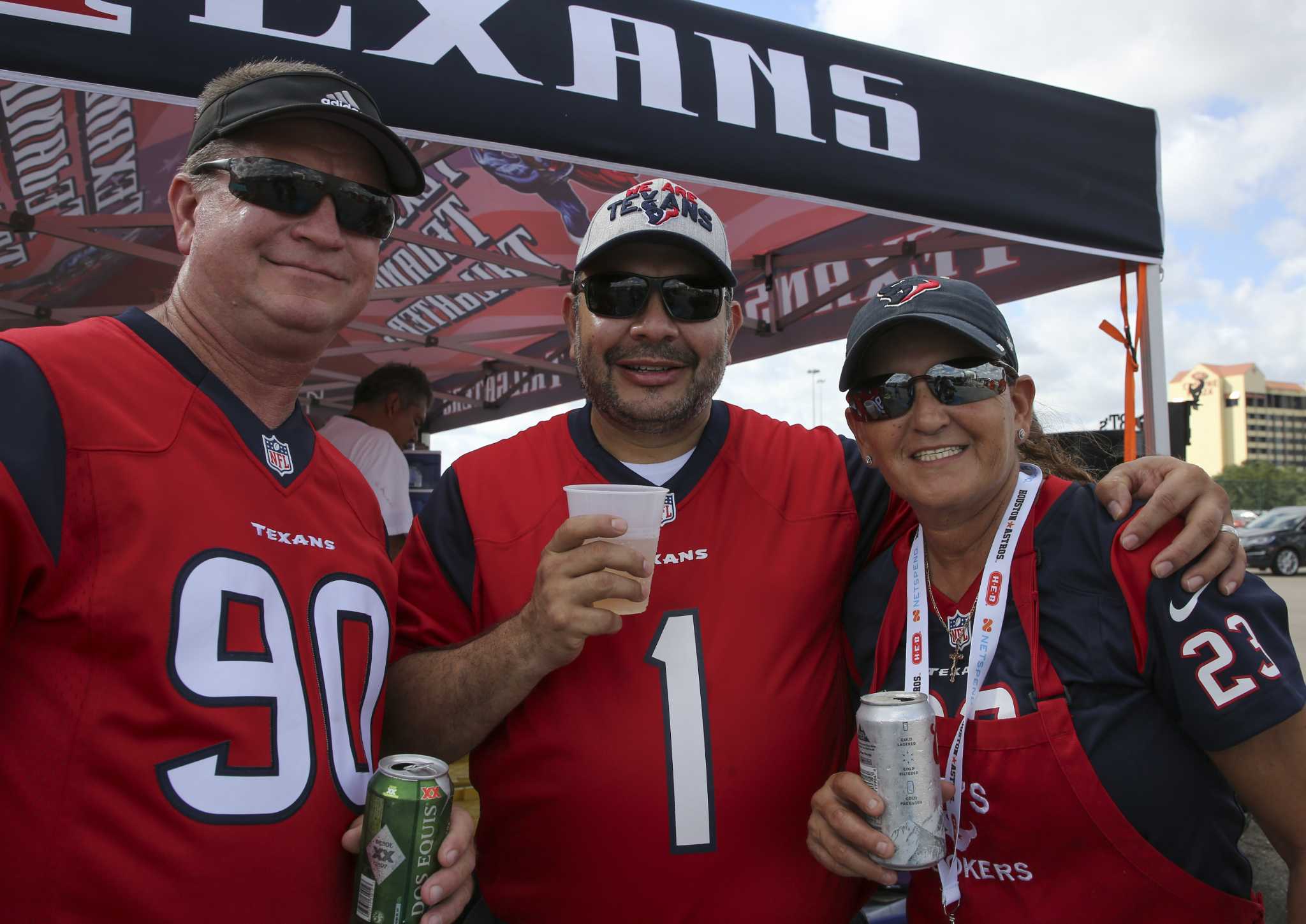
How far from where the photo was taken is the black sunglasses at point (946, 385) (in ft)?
5.28

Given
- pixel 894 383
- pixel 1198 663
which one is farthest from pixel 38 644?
pixel 1198 663

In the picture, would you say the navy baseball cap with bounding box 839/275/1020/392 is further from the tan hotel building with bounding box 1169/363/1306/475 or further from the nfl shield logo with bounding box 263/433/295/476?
the tan hotel building with bounding box 1169/363/1306/475

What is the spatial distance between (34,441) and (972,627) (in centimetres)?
158

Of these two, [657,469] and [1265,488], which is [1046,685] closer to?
[657,469]

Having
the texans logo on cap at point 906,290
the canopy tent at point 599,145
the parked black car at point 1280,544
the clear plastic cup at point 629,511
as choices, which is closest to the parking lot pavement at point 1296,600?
the parked black car at point 1280,544

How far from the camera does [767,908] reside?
64.5 inches

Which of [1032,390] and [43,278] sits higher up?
[43,278]

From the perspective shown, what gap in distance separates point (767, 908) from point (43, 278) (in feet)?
18.7

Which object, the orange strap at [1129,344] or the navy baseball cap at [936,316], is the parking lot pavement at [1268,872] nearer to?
the orange strap at [1129,344]

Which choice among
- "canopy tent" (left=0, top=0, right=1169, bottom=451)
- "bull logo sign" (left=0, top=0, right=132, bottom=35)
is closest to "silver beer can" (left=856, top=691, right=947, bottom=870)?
"canopy tent" (left=0, top=0, right=1169, bottom=451)

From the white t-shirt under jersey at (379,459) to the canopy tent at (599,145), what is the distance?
885 millimetres

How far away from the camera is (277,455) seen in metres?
1.50

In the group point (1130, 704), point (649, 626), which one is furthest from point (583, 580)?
point (1130, 704)

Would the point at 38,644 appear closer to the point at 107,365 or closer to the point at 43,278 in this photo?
the point at 107,365
